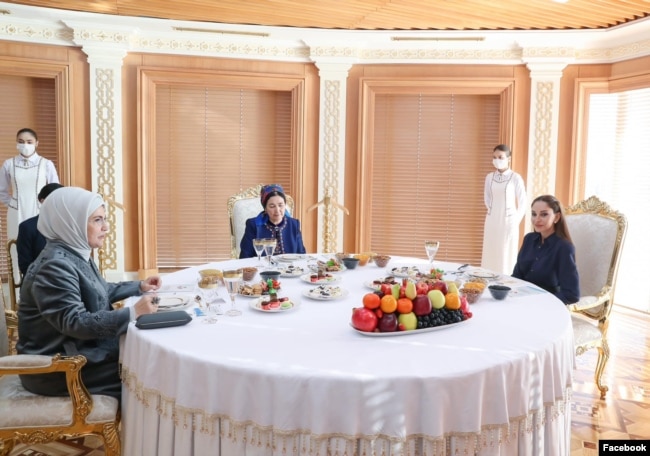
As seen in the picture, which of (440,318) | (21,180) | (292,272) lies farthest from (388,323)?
(21,180)

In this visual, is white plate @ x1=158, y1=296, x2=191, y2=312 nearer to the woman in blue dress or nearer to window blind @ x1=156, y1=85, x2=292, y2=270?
the woman in blue dress

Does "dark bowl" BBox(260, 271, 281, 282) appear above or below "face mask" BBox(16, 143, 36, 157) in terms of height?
below

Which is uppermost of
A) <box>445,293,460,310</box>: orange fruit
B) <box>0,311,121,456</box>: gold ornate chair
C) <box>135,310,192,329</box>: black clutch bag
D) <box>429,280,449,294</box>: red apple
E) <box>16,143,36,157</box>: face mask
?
<box>16,143,36,157</box>: face mask

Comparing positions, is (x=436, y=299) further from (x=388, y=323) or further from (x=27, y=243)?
(x=27, y=243)

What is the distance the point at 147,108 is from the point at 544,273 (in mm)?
4431

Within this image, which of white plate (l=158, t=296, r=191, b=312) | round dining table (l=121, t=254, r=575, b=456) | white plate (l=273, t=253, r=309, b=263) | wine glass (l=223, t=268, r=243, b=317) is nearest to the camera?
round dining table (l=121, t=254, r=575, b=456)

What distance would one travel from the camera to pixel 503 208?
18.4 feet

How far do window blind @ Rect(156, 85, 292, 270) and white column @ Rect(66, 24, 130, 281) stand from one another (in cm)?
45

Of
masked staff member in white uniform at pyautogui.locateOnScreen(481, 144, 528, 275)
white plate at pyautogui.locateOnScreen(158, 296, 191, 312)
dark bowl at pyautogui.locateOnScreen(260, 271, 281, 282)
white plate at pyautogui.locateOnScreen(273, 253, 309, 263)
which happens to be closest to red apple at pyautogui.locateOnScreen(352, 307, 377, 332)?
white plate at pyautogui.locateOnScreen(158, 296, 191, 312)

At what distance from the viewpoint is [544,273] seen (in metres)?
3.18

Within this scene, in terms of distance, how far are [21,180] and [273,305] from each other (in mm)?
4032

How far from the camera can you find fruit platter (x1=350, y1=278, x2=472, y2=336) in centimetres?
201

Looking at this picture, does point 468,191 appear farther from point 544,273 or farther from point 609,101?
point 544,273

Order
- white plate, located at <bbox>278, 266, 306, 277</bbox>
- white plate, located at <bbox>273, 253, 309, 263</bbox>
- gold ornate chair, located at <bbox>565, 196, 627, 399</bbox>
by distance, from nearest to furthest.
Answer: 1. white plate, located at <bbox>278, 266, 306, 277</bbox>
2. gold ornate chair, located at <bbox>565, 196, 627, 399</bbox>
3. white plate, located at <bbox>273, 253, 309, 263</bbox>
